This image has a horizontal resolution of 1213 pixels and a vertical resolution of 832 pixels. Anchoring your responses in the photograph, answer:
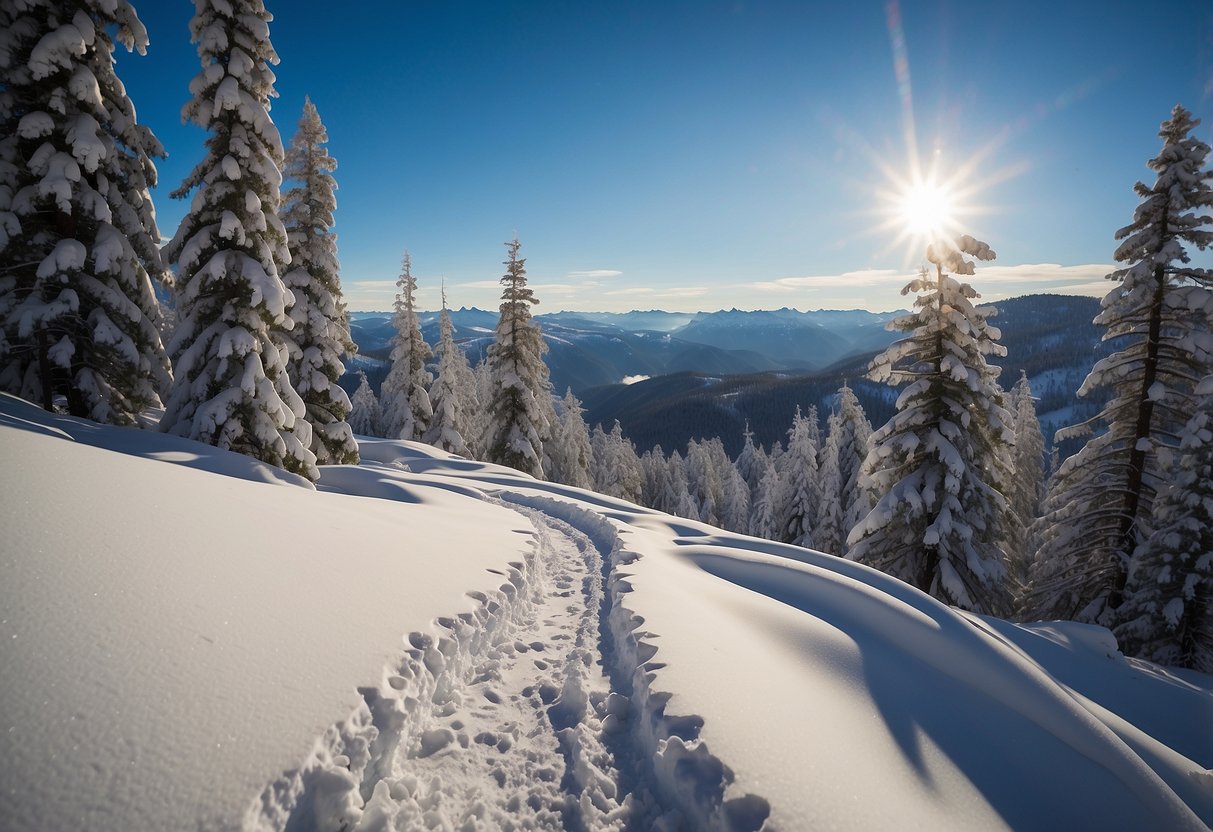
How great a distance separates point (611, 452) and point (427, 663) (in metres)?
44.5

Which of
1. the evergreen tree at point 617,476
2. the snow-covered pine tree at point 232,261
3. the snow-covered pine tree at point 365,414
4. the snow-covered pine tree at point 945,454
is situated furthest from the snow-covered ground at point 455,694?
the snow-covered pine tree at point 365,414

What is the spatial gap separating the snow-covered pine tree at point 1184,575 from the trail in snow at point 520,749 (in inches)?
622

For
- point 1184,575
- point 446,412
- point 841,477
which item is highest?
point 446,412

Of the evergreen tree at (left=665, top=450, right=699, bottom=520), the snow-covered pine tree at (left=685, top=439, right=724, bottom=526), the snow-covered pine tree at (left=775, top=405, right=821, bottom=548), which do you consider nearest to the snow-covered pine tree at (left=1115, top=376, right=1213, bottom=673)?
the snow-covered pine tree at (left=775, top=405, right=821, bottom=548)

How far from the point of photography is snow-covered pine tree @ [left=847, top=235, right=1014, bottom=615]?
1254 cm

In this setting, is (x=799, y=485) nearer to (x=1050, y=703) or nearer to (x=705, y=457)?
(x=1050, y=703)

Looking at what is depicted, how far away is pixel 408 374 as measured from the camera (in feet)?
100

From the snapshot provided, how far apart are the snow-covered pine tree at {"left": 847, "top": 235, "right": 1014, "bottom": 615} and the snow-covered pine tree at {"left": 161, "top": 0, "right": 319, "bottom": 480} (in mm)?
15025

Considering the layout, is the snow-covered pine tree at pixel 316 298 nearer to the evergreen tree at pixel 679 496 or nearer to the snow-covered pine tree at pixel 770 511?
the snow-covered pine tree at pixel 770 511

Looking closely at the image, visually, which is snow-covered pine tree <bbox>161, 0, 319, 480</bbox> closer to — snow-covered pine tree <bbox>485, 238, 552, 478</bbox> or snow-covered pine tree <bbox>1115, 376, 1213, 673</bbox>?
snow-covered pine tree <bbox>485, 238, 552, 478</bbox>

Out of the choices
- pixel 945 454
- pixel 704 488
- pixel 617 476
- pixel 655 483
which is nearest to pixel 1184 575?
pixel 945 454

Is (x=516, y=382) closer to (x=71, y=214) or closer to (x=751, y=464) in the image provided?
(x=71, y=214)

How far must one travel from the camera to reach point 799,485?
32156 mm

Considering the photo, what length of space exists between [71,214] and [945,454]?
21191mm
